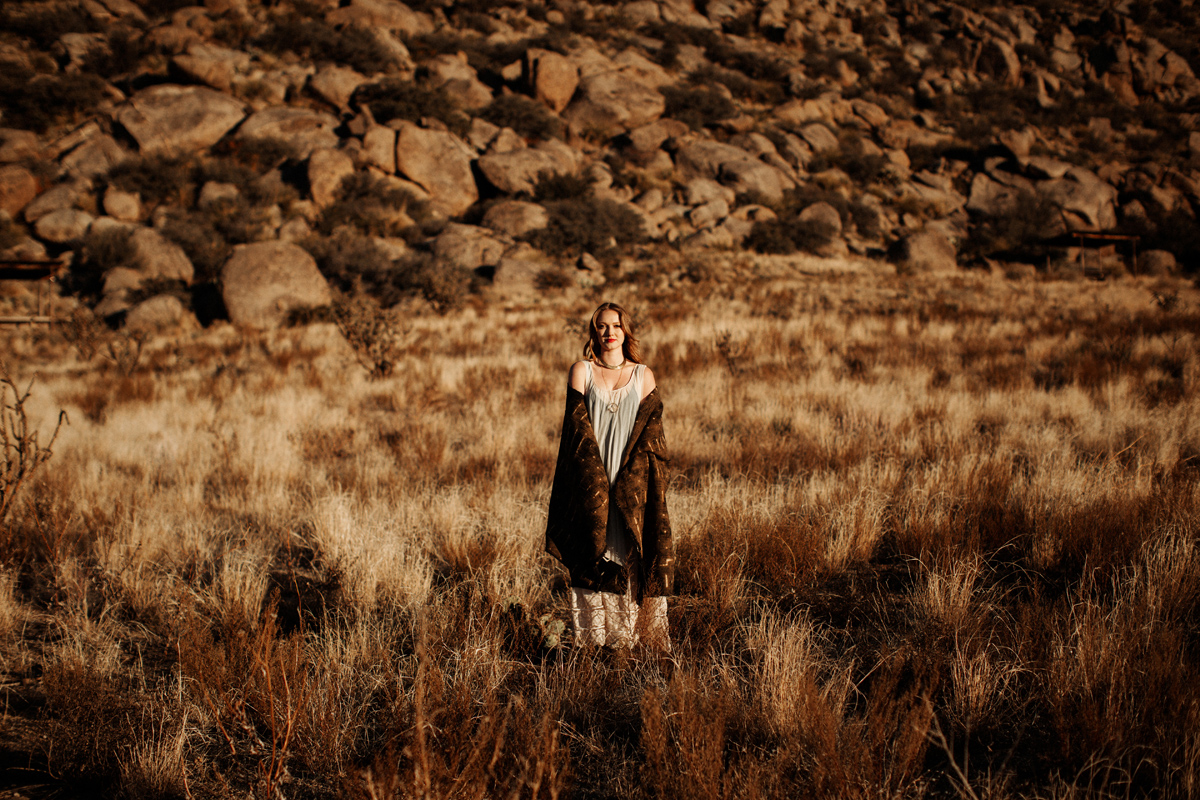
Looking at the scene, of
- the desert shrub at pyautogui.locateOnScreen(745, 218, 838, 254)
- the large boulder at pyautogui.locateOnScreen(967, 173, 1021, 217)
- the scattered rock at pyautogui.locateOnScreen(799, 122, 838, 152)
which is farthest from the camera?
the scattered rock at pyautogui.locateOnScreen(799, 122, 838, 152)

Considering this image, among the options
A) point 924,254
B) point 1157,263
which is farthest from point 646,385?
point 1157,263

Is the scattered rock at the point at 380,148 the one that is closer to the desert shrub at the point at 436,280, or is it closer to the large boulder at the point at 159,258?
the desert shrub at the point at 436,280

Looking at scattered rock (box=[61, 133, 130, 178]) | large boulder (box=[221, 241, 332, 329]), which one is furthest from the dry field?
scattered rock (box=[61, 133, 130, 178])

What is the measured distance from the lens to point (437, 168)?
2608 centimetres

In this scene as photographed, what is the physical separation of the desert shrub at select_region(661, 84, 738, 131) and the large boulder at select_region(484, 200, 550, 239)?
1579 cm

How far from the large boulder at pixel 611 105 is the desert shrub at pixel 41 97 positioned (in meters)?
23.6

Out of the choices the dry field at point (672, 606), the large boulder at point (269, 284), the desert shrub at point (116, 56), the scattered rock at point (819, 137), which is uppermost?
the desert shrub at point (116, 56)

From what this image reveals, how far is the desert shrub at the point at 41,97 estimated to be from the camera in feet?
83.1

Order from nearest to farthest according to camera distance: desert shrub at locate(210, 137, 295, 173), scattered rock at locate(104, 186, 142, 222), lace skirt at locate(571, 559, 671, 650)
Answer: lace skirt at locate(571, 559, 671, 650), scattered rock at locate(104, 186, 142, 222), desert shrub at locate(210, 137, 295, 173)

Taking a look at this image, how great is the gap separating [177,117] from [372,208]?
1180 centimetres

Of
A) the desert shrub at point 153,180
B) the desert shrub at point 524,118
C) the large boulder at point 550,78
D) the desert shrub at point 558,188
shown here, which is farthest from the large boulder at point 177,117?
the large boulder at point 550,78

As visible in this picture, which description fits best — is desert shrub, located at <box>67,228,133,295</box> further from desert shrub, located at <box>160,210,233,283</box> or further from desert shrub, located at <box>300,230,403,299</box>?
desert shrub, located at <box>300,230,403,299</box>

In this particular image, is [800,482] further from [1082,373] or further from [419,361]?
[419,361]

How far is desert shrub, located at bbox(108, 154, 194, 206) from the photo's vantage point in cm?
2289
